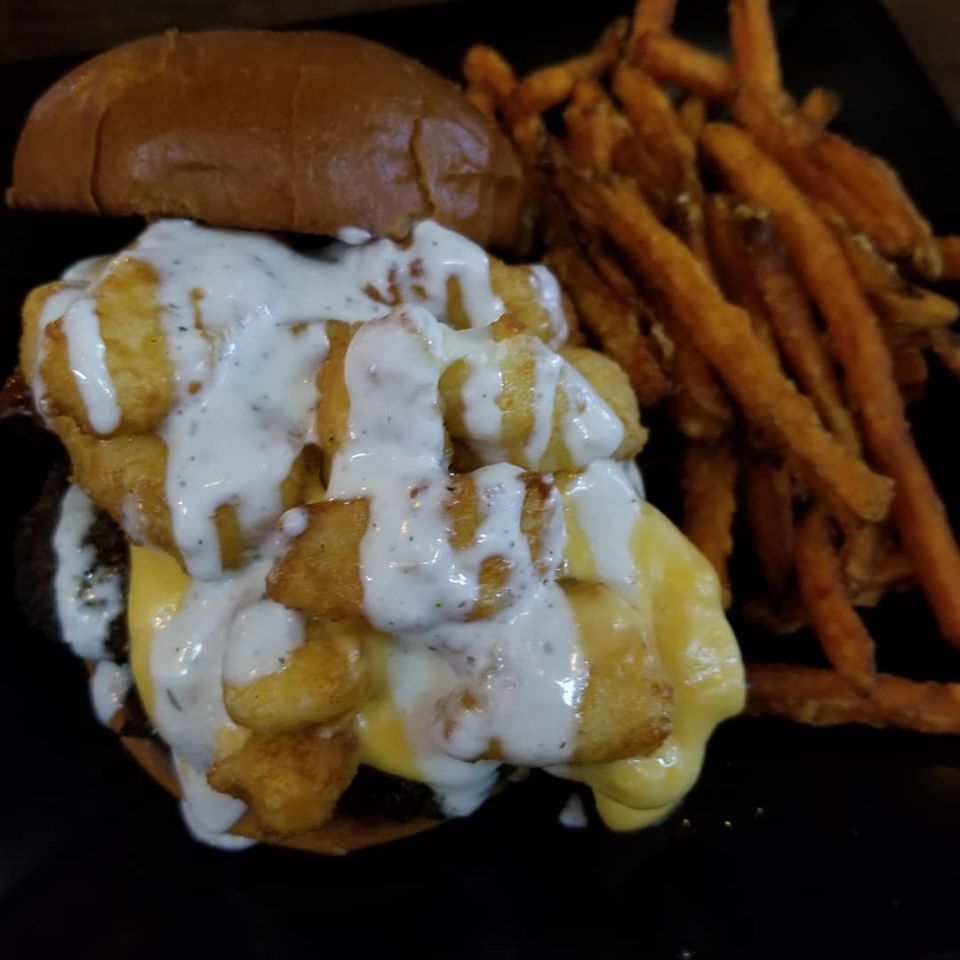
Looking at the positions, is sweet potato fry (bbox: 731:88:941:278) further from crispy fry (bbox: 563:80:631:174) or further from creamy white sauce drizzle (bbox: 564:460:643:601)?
creamy white sauce drizzle (bbox: 564:460:643:601)

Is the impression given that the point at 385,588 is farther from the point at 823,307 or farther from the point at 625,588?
the point at 823,307

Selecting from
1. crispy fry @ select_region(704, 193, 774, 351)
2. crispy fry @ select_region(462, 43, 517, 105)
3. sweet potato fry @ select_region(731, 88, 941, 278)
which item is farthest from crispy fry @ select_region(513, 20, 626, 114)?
crispy fry @ select_region(704, 193, 774, 351)

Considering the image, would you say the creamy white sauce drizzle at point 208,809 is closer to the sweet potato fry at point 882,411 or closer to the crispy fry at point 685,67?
the sweet potato fry at point 882,411

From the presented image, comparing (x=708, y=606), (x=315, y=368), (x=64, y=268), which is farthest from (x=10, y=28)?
(x=708, y=606)

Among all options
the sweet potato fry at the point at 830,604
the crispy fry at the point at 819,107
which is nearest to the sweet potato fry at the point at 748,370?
the sweet potato fry at the point at 830,604

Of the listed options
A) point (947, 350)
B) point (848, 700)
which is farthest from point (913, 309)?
point (848, 700)

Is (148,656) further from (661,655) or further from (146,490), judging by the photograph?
(661,655)
